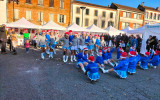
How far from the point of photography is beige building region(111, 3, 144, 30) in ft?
110

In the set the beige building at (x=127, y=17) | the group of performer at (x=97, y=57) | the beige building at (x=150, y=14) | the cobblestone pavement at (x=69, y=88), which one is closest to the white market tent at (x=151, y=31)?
the group of performer at (x=97, y=57)

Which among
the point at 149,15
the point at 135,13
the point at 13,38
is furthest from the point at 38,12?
the point at 149,15

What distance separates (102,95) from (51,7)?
25.5 meters

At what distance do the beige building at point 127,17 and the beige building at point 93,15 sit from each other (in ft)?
5.11

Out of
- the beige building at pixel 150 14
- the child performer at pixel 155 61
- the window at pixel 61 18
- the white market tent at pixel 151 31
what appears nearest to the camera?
the child performer at pixel 155 61

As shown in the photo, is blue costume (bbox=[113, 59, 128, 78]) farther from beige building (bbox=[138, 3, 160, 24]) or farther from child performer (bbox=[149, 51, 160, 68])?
beige building (bbox=[138, 3, 160, 24])

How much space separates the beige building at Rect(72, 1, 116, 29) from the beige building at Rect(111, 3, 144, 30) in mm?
1558

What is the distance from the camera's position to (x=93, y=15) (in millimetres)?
30938

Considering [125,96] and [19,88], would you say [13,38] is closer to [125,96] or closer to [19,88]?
[19,88]

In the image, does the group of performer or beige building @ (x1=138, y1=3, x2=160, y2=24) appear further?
beige building @ (x1=138, y1=3, x2=160, y2=24)

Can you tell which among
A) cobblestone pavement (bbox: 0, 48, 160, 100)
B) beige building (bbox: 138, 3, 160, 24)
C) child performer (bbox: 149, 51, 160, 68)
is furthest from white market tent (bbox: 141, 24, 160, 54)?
beige building (bbox: 138, 3, 160, 24)

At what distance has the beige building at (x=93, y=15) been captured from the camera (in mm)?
28528

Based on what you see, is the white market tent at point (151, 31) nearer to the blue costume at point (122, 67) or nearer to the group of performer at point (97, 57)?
the group of performer at point (97, 57)

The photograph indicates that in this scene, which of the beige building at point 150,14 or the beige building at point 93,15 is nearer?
the beige building at point 93,15
